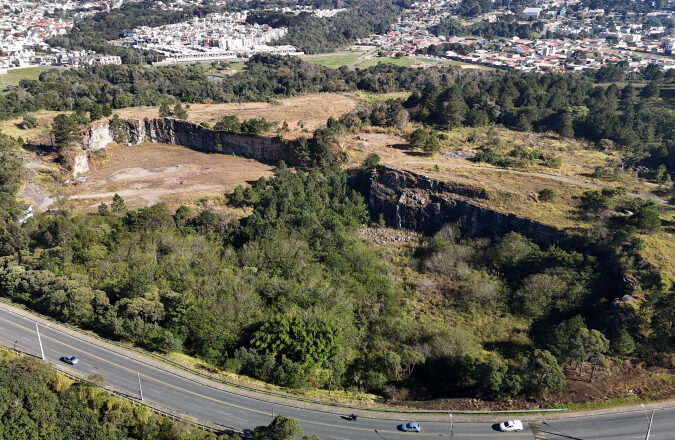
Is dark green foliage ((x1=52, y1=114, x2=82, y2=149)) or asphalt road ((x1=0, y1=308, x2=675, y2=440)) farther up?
dark green foliage ((x1=52, y1=114, x2=82, y2=149))

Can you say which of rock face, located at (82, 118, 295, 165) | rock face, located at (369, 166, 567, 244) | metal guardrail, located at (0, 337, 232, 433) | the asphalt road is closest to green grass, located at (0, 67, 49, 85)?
rock face, located at (82, 118, 295, 165)

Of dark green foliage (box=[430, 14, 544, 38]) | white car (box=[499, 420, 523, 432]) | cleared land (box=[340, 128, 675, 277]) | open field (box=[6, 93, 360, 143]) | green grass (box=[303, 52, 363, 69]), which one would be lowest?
white car (box=[499, 420, 523, 432])

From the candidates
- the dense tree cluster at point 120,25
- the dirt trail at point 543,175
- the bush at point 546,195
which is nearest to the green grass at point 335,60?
the dense tree cluster at point 120,25

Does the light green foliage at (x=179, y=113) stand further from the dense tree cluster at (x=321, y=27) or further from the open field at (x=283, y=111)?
the dense tree cluster at (x=321, y=27)

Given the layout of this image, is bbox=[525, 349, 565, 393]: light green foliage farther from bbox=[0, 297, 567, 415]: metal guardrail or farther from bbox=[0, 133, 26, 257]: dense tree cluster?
bbox=[0, 133, 26, 257]: dense tree cluster

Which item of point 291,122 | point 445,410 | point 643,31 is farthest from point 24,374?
point 643,31

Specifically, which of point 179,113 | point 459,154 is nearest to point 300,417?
point 459,154

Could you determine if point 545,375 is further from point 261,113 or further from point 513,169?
point 261,113
